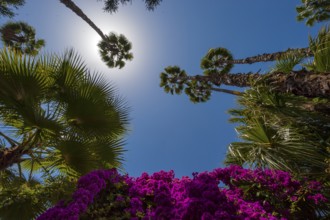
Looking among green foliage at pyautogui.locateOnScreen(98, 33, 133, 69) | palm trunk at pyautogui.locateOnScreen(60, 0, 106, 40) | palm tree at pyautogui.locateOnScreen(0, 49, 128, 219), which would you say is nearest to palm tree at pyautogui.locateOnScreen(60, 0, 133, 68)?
green foliage at pyautogui.locateOnScreen(98, 33, 133, 69)

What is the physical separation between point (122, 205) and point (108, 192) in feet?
1.34

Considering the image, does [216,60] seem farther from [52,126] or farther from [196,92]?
[52,126]

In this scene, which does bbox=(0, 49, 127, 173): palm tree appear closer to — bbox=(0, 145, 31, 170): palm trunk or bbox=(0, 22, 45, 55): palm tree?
bbox=(0, 145, 31, 170): palm trunk

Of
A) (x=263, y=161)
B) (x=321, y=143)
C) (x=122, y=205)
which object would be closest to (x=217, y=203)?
(x=122, y=205)

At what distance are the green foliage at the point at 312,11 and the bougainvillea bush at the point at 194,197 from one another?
10169mm

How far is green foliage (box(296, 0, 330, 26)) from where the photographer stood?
11709mm

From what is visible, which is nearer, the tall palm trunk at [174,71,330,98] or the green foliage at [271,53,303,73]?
the tall palm trunk at [174,71,330,98]

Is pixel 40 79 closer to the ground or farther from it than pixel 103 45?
closer to the ground

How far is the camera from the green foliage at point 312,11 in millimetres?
11709

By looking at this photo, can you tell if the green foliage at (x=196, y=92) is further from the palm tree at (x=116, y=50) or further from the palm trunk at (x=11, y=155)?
the palm trunk at (x=11, y=155)

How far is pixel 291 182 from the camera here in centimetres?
434

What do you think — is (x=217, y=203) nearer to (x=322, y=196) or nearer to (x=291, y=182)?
(x=291, y=182)

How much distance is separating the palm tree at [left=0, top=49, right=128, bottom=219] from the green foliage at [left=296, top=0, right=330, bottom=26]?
10481mm

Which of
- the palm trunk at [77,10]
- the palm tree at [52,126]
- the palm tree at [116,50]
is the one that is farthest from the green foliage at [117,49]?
the palm tree at [52,126]
